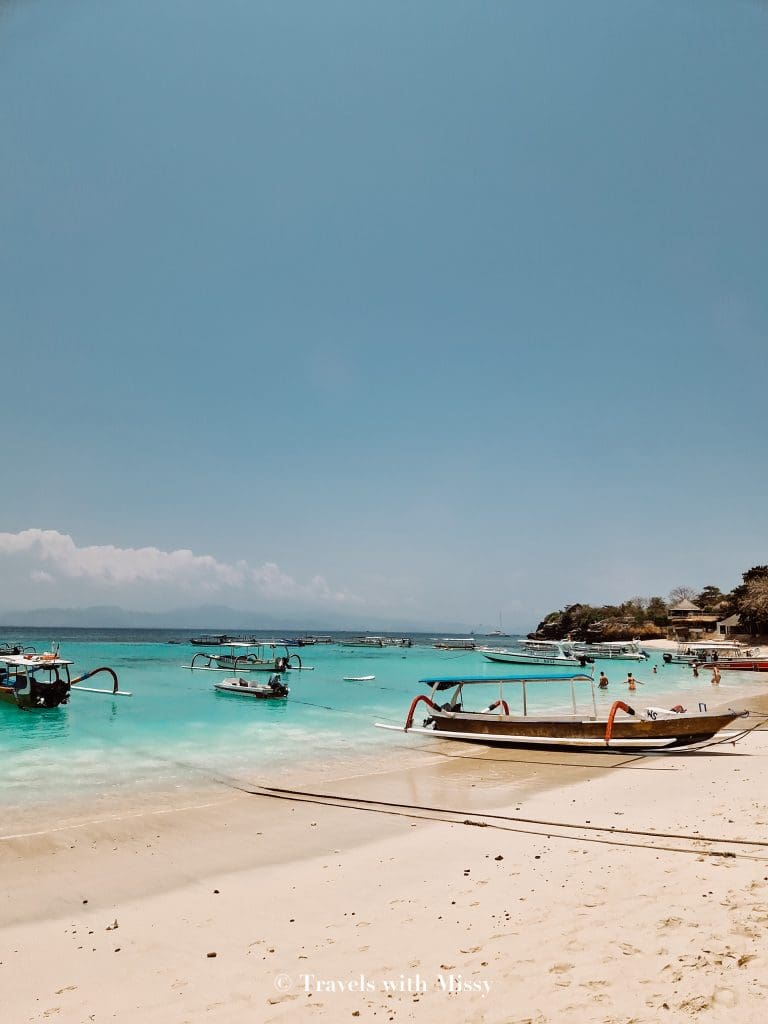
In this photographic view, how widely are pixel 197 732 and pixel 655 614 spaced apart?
4887 inches

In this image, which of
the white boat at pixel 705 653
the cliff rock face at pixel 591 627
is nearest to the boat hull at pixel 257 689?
the white boat at pixel 705 653

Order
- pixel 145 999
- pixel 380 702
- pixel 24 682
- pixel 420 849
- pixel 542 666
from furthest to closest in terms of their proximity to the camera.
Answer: pixel 542 666, pixel 380 702, pixel 24 682, pixel 420 849, pixel 145 999

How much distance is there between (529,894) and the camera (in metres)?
7.43

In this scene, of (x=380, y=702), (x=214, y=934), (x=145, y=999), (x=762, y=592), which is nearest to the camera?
(x=145, y=999)

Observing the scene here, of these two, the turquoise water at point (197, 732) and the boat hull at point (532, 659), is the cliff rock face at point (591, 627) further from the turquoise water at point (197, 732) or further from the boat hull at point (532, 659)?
the turquoise water at point (197, 732)

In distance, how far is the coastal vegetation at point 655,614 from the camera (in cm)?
8556

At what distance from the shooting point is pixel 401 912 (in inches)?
287

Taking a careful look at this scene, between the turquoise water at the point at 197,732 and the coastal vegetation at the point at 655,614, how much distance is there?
38.0 m

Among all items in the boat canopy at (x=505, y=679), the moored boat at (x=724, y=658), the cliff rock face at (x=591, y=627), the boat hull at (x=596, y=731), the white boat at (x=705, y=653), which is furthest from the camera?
the cliff rock face at (x=591, y=627)

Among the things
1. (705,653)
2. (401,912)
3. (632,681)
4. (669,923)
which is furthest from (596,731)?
(705,653)

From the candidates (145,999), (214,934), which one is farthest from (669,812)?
(145,999)

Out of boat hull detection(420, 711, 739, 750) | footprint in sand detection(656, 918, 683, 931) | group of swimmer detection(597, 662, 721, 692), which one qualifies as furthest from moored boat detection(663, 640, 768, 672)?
footprint in sand detection(656, 918, 683, 931)

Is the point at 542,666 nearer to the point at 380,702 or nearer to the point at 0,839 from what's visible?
the point at 380,702

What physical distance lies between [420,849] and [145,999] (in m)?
5.59
